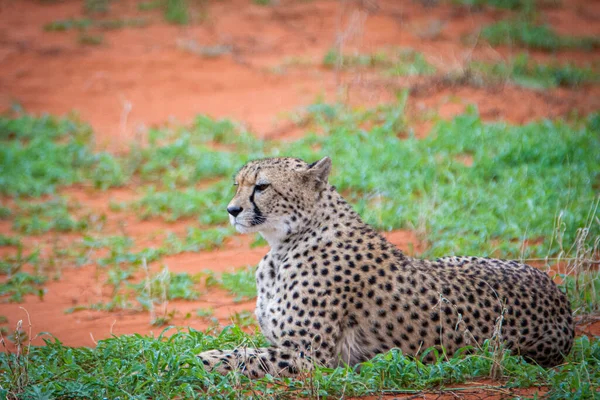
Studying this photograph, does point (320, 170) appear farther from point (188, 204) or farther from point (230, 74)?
point (230, 74)

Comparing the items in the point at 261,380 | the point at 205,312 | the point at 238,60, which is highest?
the point at 238,60

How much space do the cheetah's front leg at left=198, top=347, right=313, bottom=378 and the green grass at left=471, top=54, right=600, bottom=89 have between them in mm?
6533

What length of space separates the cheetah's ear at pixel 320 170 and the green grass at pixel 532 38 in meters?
7.72

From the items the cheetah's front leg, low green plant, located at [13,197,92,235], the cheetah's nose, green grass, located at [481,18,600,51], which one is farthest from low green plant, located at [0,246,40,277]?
green grass, located at [481,18,600,51]

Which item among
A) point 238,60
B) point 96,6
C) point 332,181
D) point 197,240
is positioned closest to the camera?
point 197,240

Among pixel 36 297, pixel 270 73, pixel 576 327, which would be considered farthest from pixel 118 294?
pixel 270 73

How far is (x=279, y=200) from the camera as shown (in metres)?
4.73

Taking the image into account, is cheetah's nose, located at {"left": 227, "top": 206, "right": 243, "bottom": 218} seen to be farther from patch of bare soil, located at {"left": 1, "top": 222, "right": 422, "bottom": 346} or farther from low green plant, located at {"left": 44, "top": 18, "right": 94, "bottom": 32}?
low green plant, located at {"left": 44, "top": 18, "right": 94, "bottom": 32}

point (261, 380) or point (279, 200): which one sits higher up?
point (279, 200)

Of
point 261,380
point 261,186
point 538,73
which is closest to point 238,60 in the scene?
point 538,73

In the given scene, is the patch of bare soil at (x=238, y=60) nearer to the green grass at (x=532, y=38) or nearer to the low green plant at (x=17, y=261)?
the green grass at (x=532, y=38)

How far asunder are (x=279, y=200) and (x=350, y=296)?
69 cm

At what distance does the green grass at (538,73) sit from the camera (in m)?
10.2

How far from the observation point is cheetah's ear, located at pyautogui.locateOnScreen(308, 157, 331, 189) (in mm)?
4719
